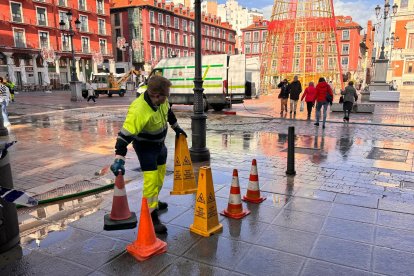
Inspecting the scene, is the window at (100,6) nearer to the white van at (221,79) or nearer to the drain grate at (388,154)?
the white van at (221,79)

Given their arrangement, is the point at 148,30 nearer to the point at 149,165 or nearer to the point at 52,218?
the point at 52,218

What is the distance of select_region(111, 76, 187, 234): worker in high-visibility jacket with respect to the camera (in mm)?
3322

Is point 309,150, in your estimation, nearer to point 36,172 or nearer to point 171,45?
point 36,172

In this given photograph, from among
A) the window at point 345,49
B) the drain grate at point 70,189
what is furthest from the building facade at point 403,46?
the drain grate at point 70,189

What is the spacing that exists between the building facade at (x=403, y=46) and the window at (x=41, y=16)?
57518 mm

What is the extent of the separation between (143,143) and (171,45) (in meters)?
61.6

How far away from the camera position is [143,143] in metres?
3.52

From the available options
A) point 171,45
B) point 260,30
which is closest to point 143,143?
point 171,45

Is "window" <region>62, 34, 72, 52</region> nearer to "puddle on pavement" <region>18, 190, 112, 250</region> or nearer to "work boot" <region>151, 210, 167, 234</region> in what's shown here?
"puddle on pavement" <region>18, 190, 112, 250</region>

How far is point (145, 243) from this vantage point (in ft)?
10.4

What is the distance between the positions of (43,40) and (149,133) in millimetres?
46809

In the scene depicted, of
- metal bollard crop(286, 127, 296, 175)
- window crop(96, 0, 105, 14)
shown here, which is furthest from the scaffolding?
window crop(96, 0, 105, 14)

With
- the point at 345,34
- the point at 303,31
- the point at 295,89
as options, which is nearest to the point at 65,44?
the point at 303,31

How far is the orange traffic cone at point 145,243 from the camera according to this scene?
3121 mm
